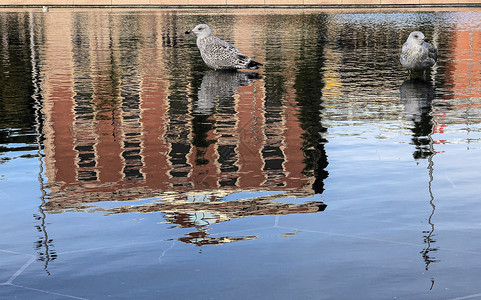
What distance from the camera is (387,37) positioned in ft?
120

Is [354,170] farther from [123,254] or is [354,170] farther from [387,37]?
[387,37]

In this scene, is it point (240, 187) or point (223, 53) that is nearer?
point (240, 187)

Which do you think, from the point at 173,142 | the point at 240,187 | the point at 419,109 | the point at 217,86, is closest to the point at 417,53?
the point at 419,109

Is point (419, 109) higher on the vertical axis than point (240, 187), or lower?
higher

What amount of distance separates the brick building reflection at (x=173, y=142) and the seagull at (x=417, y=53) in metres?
2.42

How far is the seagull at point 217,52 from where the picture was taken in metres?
20.2

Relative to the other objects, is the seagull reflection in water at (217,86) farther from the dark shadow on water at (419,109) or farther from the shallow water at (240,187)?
the dark shadow on water at (419,109)

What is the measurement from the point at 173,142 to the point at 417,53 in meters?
7.74

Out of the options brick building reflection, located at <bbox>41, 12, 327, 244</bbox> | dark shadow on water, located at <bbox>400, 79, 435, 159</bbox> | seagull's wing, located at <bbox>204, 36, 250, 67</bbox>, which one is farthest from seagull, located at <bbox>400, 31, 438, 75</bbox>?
seagull's wing, located at <bbox>204, 36, 250, 67</bbox>

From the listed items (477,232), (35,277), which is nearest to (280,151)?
(477,232)

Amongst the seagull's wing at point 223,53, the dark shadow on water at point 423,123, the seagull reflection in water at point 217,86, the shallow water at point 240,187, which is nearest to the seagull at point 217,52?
the seagull's wing at point 223,53

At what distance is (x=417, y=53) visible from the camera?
17766 millimetres

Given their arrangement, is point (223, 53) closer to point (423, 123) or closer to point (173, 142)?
point (423, 123)

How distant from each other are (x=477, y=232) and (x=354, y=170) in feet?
9.10
